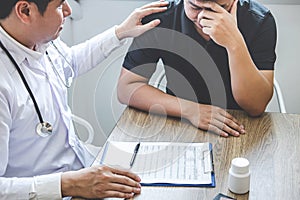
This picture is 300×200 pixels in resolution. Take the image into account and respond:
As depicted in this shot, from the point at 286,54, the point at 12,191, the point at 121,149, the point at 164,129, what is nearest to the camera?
the point at 12,191

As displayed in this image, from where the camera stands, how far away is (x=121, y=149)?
1.37m

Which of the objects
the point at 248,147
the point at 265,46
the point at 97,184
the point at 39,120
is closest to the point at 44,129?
the point at 39,120

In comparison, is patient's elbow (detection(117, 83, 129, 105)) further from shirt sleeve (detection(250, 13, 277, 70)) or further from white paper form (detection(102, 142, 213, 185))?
shirt sleeve (detection(250, 13, 277, 70))

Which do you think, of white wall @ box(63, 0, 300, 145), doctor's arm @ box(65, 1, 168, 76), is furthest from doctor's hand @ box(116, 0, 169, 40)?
white wall @ box(63, 0, 300, 145)

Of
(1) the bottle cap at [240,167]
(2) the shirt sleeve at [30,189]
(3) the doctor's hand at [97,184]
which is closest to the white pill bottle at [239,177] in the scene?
(1) the bottle cap at [240,167]

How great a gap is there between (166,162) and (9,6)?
585 mm

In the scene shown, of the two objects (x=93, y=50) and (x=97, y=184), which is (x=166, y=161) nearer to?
(x=97, y=184)

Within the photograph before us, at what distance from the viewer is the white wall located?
1966 mm

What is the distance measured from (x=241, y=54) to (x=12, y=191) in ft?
2.62

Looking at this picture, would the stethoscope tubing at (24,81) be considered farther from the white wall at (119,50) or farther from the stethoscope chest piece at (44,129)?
the white wall at (119,50)

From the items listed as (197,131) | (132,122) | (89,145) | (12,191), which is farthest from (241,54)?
(12,191)

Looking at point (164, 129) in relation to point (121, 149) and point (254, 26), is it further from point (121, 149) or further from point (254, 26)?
point (254, 26)

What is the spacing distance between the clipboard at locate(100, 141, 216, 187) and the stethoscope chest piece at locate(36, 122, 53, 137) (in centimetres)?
17

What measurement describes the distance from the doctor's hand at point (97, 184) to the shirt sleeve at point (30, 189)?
0.06 feet
